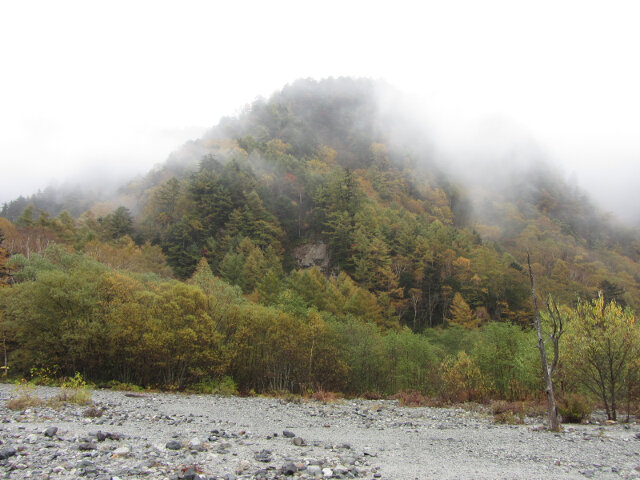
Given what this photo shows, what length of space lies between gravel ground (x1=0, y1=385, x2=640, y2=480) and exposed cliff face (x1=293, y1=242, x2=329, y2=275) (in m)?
64.4

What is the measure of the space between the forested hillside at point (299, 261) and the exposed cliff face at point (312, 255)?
891mm

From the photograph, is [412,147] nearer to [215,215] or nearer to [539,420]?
[215,215]

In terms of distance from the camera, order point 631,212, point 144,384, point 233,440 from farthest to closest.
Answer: point 631,212 < point 144,384 < point 233,440

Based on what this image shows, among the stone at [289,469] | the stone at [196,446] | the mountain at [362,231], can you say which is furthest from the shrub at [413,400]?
the stone at [289,469]

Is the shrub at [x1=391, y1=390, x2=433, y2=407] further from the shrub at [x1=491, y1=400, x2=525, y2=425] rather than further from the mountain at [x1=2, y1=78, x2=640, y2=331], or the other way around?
the mountain at [x1=2, y1=78, x2=640, y2=331]

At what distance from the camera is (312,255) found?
295ft

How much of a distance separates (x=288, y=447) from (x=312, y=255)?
7589 cm

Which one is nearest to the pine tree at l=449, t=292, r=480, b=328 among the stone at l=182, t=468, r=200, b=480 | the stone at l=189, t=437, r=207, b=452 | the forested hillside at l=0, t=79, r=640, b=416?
the forested hillside at l=0, t=79, r=640, b=416

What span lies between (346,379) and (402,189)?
104 metres

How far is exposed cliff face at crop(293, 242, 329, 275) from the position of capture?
8807 cm

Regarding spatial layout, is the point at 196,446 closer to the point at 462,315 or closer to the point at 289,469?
the point at 289,469

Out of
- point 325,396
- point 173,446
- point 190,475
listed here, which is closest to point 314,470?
point 190,475

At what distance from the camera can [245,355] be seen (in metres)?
38.8

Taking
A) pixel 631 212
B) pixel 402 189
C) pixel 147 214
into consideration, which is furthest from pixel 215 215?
pixel 631 212
